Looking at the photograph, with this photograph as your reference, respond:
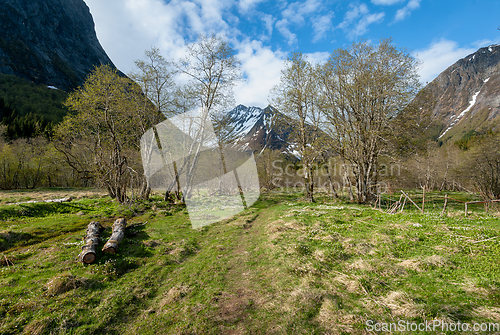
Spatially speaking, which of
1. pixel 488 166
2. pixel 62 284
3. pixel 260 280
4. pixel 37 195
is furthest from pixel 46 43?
pixel 488 166

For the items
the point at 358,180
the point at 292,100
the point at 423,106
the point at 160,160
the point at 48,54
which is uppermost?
the point at 48,54

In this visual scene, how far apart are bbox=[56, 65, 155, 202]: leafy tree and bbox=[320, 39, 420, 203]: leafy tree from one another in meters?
20.0

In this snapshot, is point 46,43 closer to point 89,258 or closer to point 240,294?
point 89,258

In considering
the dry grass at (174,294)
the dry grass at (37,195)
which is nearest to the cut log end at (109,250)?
the dry grass at (174,294)

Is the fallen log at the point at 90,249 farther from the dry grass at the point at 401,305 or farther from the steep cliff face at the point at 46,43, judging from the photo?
the steep cliff face at the point at 46,43

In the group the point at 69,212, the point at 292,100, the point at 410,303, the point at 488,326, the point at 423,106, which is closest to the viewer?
the point at 488,326

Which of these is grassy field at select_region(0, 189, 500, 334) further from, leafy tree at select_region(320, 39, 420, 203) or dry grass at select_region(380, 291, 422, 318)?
leafy tree at select_region(320, 39, 420, 203)

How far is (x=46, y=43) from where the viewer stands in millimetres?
137000

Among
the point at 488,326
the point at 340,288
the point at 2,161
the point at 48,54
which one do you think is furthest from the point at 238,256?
the point at 48,54

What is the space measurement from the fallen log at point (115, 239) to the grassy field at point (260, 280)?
0.27 metres

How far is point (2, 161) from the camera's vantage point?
136ft

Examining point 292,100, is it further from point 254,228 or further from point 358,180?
point 254,228

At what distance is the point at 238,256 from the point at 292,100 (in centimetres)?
2024

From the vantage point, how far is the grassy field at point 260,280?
4613 mm
